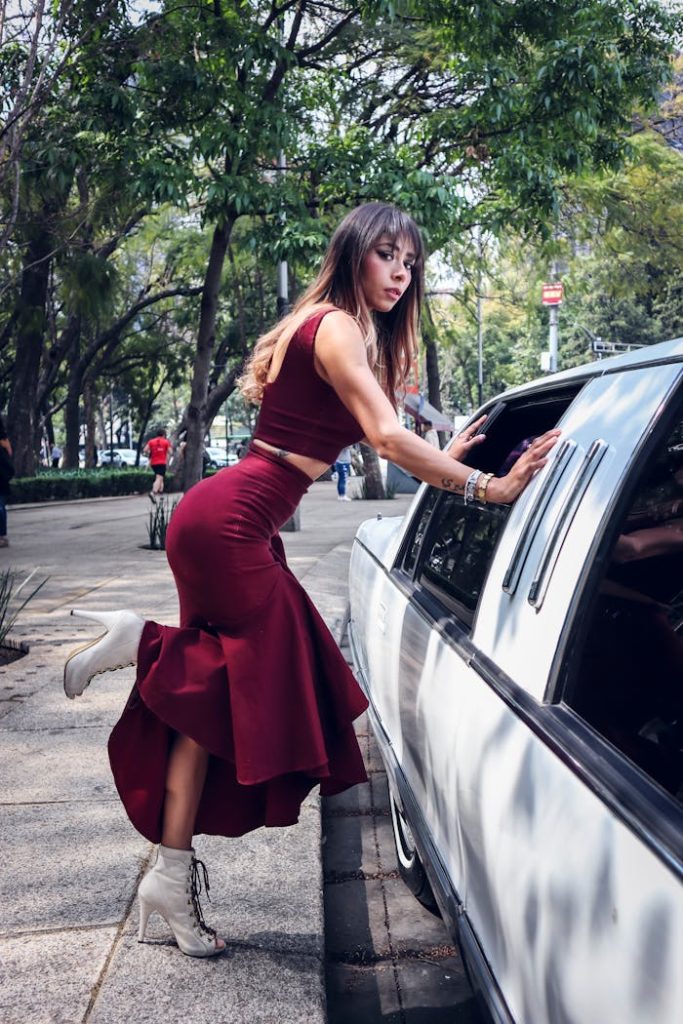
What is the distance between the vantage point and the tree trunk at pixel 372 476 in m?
24.9

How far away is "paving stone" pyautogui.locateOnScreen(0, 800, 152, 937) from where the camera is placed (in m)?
2.93

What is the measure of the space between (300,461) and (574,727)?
1099 millimetres

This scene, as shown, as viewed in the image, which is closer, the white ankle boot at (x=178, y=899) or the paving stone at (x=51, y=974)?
the paving stone at (x=51, y=974)

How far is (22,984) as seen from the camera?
253cm

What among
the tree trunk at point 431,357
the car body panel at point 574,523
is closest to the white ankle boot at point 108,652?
the car body panel at point 574,523

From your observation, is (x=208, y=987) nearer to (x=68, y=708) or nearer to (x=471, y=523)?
(x=471, y=523)

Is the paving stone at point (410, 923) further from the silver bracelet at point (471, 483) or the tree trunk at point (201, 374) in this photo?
the tree trunk at point (201, 374)

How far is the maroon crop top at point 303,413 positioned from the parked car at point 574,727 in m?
0.47

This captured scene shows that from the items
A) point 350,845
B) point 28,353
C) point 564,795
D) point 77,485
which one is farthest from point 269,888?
point 77,485

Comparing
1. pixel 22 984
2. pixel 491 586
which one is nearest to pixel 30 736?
pixel 22 984

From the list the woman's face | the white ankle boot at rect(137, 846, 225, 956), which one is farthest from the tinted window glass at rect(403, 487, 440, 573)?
the white ankle boot at rect(137, 846, 225, 956)

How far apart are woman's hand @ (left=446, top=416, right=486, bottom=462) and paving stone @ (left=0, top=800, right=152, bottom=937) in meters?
1.50

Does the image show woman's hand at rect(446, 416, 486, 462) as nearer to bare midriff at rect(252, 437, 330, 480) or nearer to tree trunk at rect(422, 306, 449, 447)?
bare midriff at rect(252, 437, 330, 480)

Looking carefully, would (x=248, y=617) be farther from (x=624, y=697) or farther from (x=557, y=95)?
(x=557, y=95)
